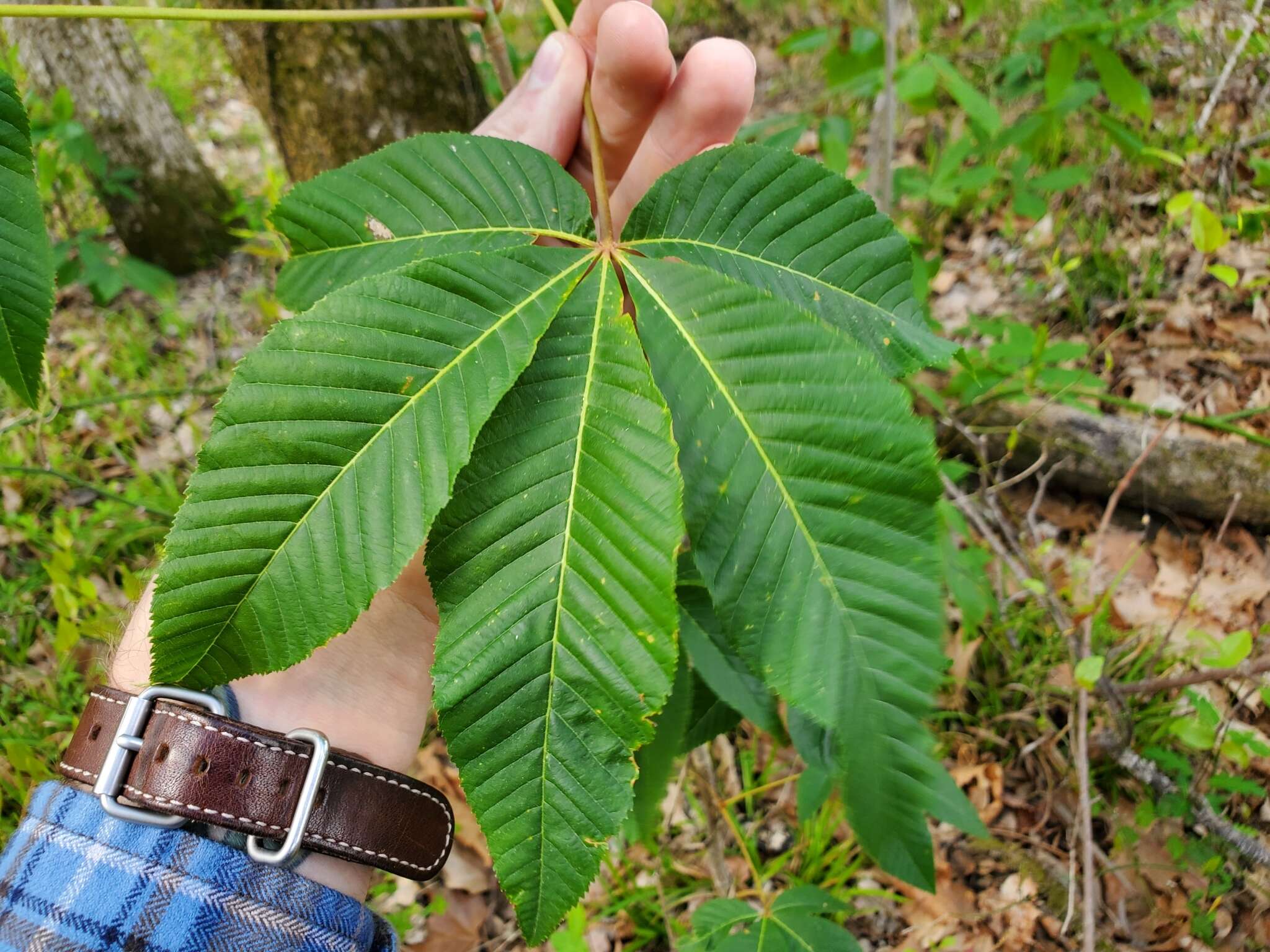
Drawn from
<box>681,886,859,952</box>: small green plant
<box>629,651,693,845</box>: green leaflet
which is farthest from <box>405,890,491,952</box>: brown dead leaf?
<box>629,651,693,845</box>: green leaflet

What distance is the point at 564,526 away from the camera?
633 mm

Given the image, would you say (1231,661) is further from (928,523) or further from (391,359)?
(391,359)

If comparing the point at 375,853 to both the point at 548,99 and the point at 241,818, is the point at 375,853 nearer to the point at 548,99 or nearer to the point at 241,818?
the point at 241,818

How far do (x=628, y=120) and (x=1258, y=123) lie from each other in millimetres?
2888

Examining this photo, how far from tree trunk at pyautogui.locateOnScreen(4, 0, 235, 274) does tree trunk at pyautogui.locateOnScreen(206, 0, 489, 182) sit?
1.74 meters

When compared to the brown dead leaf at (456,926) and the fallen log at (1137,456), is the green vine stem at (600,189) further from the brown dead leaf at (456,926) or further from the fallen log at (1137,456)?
the brown dead leaf at (456,926)

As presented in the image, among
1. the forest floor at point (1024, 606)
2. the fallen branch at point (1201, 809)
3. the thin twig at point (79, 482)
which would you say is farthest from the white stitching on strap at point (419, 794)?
the fallen branch at point (1201, 809)

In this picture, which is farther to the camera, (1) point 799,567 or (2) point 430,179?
(2) point 430,179

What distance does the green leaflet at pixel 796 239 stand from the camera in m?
0.79

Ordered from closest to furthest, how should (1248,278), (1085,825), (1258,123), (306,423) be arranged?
(306,423) < (1085,825) < (1248,278) < (1258,123)

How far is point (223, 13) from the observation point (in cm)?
80

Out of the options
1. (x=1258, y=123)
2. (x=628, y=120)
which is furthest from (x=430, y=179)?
(x=1258, y=123)

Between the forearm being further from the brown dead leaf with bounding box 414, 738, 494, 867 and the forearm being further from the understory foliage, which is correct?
the brown dead leaf with bounding box 414, 738, 494, 867

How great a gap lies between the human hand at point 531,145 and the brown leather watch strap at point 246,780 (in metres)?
0.14
